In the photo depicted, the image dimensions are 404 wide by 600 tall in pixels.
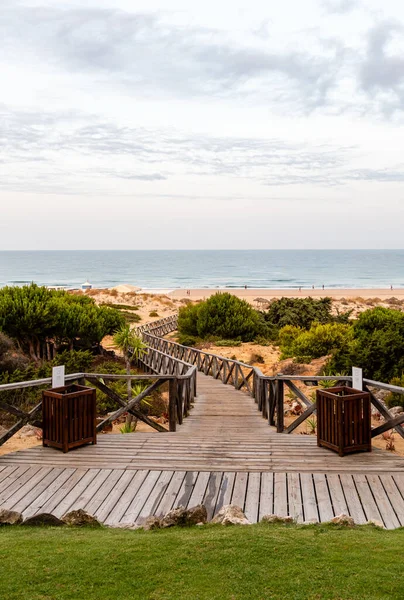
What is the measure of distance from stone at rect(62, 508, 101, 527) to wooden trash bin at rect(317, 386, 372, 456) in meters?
3.56

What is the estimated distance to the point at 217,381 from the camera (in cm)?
1678

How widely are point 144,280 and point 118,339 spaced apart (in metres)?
79.9

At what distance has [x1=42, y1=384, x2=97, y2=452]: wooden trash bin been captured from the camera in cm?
699

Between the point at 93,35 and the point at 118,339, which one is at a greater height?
the point at 93,35

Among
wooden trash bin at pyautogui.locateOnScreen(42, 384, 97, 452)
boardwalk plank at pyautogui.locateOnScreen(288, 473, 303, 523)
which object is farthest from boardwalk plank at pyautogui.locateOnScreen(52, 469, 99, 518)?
boardwalk plank at pyautogui.locateOnScreen(288, 473, 303, 523)

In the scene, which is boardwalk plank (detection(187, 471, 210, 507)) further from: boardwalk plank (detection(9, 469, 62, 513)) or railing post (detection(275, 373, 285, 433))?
railing post (detection(275, 373, 285, 433))

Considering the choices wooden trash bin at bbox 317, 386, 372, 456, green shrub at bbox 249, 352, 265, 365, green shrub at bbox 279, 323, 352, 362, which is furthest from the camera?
green shrub at bbox 249, 352, 265, 365

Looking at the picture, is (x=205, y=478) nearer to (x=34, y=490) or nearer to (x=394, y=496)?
(x=34, y=490)

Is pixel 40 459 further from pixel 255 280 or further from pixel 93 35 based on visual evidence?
pixel 255 280

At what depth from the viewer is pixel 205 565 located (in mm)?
3416

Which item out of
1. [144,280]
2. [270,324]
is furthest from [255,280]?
[270,324]

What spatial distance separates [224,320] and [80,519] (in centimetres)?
2156

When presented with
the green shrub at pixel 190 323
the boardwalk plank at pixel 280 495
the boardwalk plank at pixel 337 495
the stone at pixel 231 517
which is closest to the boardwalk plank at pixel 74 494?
the stone at pixel 231 517

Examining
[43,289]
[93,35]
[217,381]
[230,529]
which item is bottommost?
[217,381]
